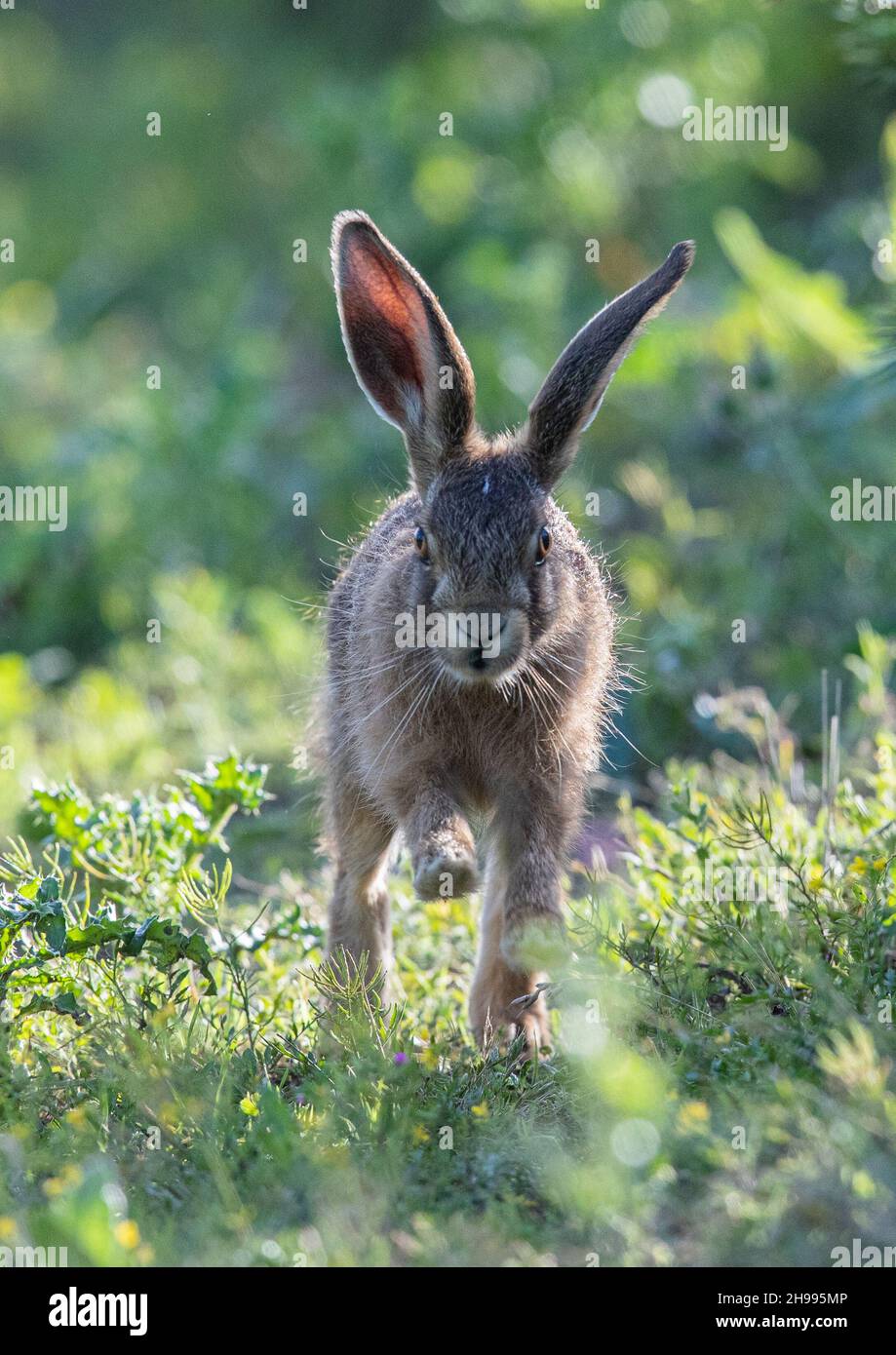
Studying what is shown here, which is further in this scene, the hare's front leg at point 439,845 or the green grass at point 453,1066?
the hare's front leg at point 439,845

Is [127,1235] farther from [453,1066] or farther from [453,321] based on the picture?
[453,321]

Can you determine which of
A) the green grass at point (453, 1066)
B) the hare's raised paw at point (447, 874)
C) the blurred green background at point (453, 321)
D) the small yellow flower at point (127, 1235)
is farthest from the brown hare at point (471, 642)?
the small yellow flower at point (127, 1235)

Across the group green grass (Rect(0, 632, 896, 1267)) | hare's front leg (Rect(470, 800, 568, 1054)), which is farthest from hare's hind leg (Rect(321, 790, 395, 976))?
hare's front leg (Rect(470, 800, 568, 1054))

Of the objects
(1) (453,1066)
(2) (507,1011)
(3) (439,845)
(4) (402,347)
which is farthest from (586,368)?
(1) (453,1066)

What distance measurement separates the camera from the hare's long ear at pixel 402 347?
515 cm

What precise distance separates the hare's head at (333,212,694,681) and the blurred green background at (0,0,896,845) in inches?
52.3

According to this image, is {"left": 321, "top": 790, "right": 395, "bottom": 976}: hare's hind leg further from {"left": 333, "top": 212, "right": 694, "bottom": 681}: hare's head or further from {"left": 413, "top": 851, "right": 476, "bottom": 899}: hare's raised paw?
{"left": 333, "top": 212, "right": 694, "bottom": 681}: hare's head

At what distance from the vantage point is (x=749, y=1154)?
3492mm

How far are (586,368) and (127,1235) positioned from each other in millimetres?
2937

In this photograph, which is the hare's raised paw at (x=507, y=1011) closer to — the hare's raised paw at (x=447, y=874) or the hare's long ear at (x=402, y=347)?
the hare's raised paw at (x=447, y=874)

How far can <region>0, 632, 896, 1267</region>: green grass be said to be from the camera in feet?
11.4

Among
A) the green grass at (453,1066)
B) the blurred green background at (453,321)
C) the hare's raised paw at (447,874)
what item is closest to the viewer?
the green grass at (453,1066)

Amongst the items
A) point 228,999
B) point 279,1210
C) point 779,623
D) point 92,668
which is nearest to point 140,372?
point 92,668

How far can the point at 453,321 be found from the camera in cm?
1060
